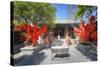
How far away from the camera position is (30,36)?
2654mm

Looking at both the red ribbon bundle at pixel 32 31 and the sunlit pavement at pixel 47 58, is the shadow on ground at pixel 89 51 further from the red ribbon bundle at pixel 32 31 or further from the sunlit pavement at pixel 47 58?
the red ribbon bundle at pixel 32 31

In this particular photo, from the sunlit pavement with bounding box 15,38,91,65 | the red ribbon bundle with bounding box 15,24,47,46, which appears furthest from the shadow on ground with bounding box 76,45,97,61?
the red ribbon bundle with bounding box 15,24,47,46

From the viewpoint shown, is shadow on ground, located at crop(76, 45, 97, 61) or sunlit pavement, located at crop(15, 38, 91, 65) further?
shadow on ground, located at crop(76, 45, 97, 61)

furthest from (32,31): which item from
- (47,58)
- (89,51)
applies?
(89,51)

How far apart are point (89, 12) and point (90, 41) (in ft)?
1.44

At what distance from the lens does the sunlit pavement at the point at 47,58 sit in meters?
2.63

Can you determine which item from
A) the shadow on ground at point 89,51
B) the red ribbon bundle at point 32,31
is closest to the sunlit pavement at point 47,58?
the shadow on ground at point 89,51

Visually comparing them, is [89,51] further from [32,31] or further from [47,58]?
[32,31]

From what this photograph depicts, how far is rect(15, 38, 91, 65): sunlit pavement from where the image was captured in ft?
8.62

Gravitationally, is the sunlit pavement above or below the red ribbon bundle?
below

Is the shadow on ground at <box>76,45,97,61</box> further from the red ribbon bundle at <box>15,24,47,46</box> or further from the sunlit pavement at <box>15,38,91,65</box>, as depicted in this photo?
the red ribbon bundle at <box>15,24,47,46</box>

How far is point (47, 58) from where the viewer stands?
2.75 metres
